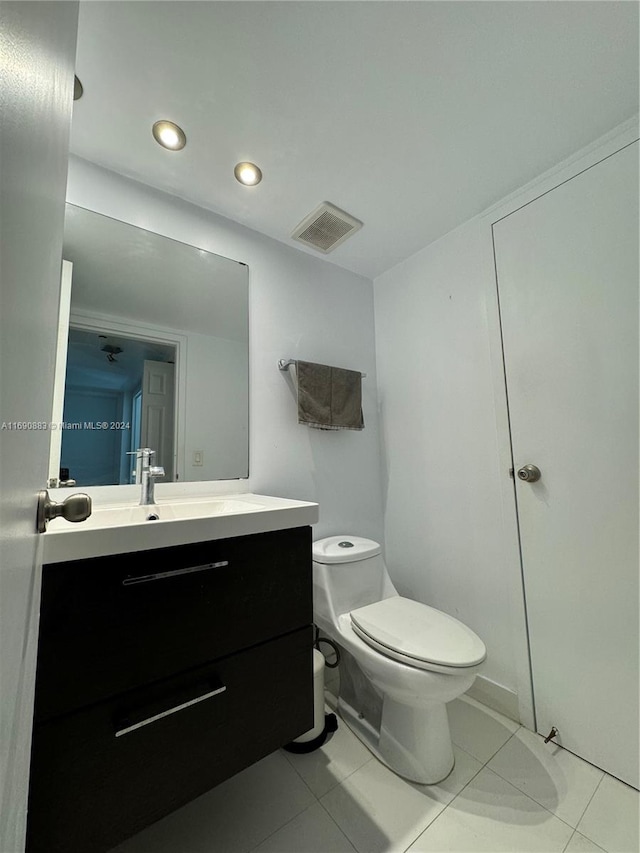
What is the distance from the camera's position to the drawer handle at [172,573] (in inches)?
26.7

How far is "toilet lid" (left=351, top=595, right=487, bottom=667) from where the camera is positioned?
3.27ft

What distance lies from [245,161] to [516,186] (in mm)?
1099

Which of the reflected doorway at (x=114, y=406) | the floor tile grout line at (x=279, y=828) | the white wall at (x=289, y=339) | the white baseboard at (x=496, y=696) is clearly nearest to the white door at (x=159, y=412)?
the reflected doorway at (x=114, y=406)

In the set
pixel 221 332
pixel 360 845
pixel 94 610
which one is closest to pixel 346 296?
pixel 221 332

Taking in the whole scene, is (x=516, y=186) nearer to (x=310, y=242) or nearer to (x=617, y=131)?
(x=617, y=131)

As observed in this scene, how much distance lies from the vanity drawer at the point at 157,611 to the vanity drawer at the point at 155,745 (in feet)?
0.12

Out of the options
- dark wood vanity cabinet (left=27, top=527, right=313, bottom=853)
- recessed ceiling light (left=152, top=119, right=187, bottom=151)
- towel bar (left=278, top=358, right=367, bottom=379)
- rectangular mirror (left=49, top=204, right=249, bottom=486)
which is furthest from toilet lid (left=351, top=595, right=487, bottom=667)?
recessed ceiling light (left=152, top=119, right=187, bottom=151)

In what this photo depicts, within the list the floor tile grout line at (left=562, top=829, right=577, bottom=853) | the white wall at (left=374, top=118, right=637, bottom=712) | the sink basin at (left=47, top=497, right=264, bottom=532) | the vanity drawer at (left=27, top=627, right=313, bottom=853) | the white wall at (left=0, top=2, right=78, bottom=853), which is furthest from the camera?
the white wall at (left=374, top=118, right=637, bottom=712)

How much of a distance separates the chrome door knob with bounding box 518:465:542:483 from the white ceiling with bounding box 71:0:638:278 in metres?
1.16

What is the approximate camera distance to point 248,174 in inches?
51.8

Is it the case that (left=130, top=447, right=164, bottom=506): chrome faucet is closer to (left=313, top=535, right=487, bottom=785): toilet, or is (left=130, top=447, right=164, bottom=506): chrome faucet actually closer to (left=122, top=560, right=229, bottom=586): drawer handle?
(left=122, top=560, right=229, bottom=586): drawer handle

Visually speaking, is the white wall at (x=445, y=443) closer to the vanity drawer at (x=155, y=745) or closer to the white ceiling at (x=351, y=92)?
the white ceiling at (x=351, y=92)

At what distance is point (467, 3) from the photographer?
857 millimetres

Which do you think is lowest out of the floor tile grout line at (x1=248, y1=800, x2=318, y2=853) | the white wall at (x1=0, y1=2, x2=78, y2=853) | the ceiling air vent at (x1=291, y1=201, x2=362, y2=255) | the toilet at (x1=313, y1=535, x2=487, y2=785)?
the floor tile grout line at (x1=248, y1=800, x2=318, y2=853)
